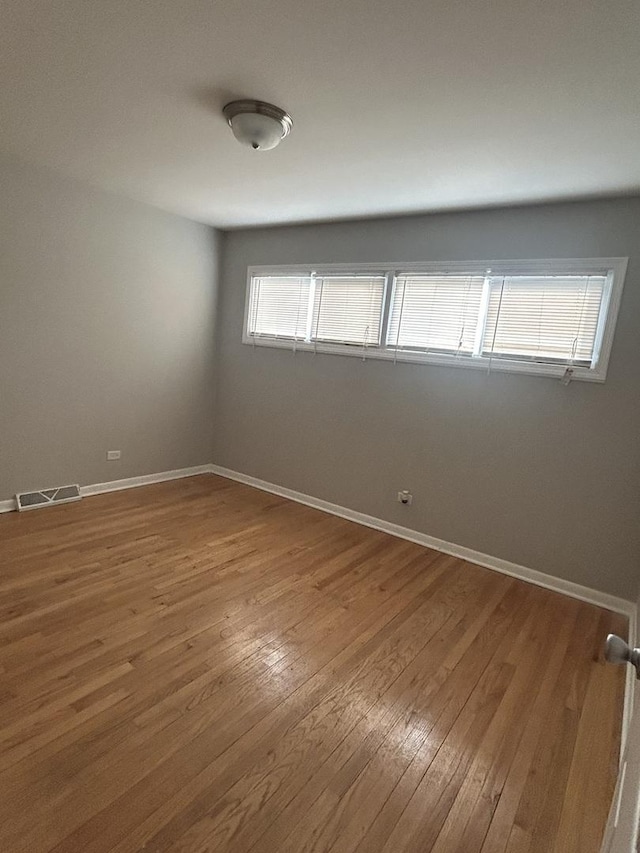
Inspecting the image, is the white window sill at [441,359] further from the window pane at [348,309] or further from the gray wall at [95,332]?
the gray wall at [95,332]

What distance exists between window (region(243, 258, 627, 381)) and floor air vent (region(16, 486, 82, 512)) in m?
2.22

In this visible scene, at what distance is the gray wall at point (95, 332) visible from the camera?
3.18 metres

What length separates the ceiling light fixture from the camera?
6.40ft

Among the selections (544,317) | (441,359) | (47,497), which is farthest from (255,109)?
(47,497)

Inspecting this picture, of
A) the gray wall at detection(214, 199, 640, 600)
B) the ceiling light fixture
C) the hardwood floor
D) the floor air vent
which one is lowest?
the hardwood floor

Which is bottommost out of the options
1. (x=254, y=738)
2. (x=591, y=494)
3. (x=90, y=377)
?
(x=254, y=738)

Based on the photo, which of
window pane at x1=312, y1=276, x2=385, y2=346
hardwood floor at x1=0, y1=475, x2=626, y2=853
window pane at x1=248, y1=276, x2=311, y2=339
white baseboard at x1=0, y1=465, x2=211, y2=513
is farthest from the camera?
window pane at x1=248, y1=276, x2=311, y2=339

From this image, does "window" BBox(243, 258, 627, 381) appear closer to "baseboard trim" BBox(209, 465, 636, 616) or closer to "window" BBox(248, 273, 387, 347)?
"window" BBox(248, 273, 387, 347)

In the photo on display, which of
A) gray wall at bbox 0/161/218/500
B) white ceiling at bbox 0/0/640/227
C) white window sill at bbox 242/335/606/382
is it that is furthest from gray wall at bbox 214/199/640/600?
gray wall at bbox 0/161/218/500

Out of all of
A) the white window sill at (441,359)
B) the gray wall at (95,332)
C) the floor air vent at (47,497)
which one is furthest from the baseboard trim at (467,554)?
the floor air vent at (47,497)

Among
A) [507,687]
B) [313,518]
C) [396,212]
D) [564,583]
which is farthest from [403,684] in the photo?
[396,212]

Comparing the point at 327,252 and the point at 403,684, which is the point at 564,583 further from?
the point at 327,252

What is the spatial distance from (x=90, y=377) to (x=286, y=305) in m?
1.84

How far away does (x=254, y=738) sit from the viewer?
5.24 feet
